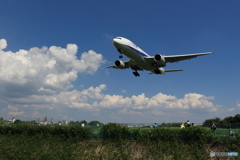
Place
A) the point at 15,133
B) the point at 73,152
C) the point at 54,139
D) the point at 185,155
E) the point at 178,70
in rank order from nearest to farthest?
the point at 185,155, the point at 73,152, the point at 54,139, the point at 15,133, the point at 178,70

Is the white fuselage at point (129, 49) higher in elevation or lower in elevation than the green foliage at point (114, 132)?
higher

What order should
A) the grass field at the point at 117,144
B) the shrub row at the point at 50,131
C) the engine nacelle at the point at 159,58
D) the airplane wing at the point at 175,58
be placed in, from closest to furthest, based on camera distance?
the grass field at the point at 117,144, the shrub row at the point at 50,131, the engine nacelle at the point at 159,58, the airplane wing at the point at 175,58

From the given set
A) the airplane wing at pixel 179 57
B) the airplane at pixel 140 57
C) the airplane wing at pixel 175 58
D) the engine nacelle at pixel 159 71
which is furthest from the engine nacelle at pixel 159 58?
the engine nacelle at pixel 159 71

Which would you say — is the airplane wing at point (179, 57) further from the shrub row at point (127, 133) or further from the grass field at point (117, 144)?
the shrub row at point (127, 133)

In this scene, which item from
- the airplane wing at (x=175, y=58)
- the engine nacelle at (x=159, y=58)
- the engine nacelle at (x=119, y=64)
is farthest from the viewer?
the engine nacelle at (x=119, y=64)

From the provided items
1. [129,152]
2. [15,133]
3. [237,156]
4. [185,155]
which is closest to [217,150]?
[237,156]

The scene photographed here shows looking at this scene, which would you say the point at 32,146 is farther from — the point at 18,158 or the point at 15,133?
the point at 15,133

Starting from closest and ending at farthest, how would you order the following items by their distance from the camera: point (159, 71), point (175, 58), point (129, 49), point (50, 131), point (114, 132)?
1. point (114, 132)
2. point (50, 131)
3. point (129, 49)
4. point (175, 58)
5. point (159, 71)

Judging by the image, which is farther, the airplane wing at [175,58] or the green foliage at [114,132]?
the airplane wing at [175,58]

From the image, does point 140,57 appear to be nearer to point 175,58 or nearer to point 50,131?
point 175,58

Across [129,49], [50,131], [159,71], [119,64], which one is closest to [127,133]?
[50,131]

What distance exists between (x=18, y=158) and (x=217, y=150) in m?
25.4

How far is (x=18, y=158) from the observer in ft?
92.9

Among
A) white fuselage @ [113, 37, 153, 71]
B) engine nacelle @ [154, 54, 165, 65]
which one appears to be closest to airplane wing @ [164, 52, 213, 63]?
engine nacelle @ [154, 54, 165, 65]
